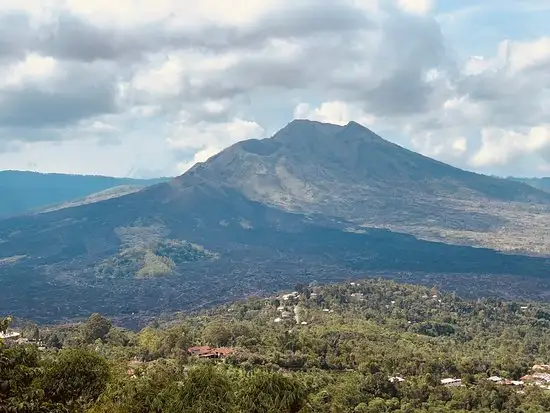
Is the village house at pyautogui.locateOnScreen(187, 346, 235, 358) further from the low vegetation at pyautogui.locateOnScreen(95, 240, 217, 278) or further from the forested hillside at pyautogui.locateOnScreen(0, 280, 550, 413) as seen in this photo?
the low vegetation at pyautogui.locateOnScreen(95, 240, 217, 278)

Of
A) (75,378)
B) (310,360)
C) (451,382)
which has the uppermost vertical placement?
(75,378)

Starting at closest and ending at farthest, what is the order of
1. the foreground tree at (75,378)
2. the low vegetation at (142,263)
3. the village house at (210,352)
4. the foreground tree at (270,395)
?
1. the foreground tree at (75,378)
2. the foreground tree at (270,395)
3. the village house at (210,352)
4. the low vegetation at (142,263)

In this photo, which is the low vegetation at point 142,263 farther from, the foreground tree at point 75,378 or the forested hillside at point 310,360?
the foreground tree at point 75,378

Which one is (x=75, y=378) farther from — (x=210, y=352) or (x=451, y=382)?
(x=451, y=382)

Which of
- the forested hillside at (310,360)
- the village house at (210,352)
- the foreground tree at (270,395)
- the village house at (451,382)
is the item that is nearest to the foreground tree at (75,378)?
the forested hillside at (310,360)

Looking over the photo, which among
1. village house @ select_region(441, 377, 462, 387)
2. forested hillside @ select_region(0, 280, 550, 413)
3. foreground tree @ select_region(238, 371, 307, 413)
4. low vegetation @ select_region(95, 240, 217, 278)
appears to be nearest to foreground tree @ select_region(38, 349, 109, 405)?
forested hillside @ select_region(0, 280, 550, 413)

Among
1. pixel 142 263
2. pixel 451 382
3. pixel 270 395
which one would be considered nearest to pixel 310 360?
pixel 451 382

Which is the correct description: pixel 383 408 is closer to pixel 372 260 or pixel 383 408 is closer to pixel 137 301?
pixel 137 301

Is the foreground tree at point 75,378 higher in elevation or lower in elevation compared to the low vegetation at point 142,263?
higher
